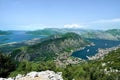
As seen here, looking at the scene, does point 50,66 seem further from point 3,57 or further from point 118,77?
point 118,77

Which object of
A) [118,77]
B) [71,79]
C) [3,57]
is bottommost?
[118,77]

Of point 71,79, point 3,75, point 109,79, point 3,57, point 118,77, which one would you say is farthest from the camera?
point 118,77

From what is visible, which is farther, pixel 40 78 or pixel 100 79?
pixel 100 79

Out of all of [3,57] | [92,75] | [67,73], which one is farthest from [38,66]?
[92,75]

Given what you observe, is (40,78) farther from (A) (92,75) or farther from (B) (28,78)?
(A) (92,75)

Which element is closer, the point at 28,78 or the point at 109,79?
the point at 28,78

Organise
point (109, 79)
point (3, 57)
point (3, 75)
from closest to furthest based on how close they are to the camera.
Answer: point (3, 75)
point (3, 57)
point (109, 79)

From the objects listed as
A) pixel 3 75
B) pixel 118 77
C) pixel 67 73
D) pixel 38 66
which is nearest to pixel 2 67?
pixel 3 75

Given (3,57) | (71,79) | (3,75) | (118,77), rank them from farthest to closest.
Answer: (118,77) < (3,57) < (3,75) < (71,79)

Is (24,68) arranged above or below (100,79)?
above
